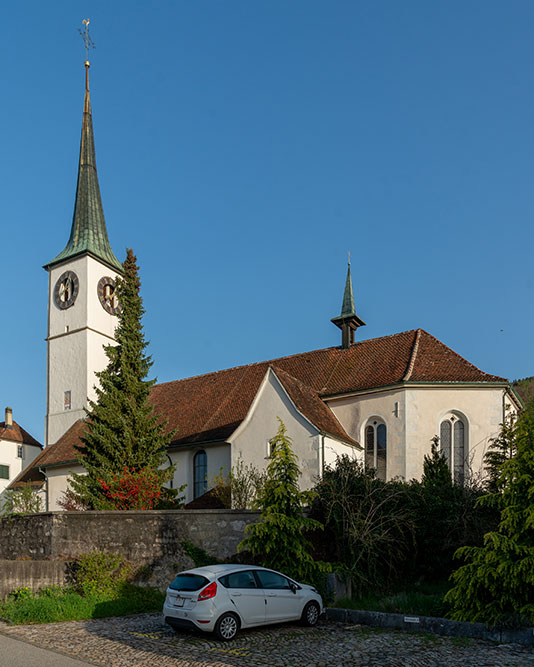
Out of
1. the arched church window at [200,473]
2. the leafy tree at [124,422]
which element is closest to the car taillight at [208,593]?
the leafy tree at [124,422]

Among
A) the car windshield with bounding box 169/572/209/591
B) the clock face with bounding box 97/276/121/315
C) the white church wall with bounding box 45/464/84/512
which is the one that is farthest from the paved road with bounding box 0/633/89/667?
the clock face with bounding box 97/276/121/315

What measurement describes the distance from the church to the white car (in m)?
10.9

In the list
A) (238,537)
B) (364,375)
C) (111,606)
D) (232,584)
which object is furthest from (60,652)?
(364,375)

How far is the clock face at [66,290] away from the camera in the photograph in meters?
43.1

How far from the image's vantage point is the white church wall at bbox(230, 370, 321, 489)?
24812 mm

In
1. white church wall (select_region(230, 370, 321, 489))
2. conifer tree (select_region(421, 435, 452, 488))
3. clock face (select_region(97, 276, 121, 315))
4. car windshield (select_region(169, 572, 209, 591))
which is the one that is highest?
clock face (select_region(97, 276, 121, 315))

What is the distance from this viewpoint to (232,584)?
504 inches

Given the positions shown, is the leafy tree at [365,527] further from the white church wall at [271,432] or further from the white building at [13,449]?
the white building at [13,449]

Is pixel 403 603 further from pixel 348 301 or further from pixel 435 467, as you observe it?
pixel 348 301

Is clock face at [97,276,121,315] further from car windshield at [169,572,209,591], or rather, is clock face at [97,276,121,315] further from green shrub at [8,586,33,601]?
car windshield at [169,572,209,591]

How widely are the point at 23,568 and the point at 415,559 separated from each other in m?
10.6

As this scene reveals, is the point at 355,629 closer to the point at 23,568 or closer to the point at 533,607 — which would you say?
the point at 533,607

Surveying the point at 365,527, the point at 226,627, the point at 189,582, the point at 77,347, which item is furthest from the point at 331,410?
the point at 77,347

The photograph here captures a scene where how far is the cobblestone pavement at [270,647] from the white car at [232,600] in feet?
0.99
